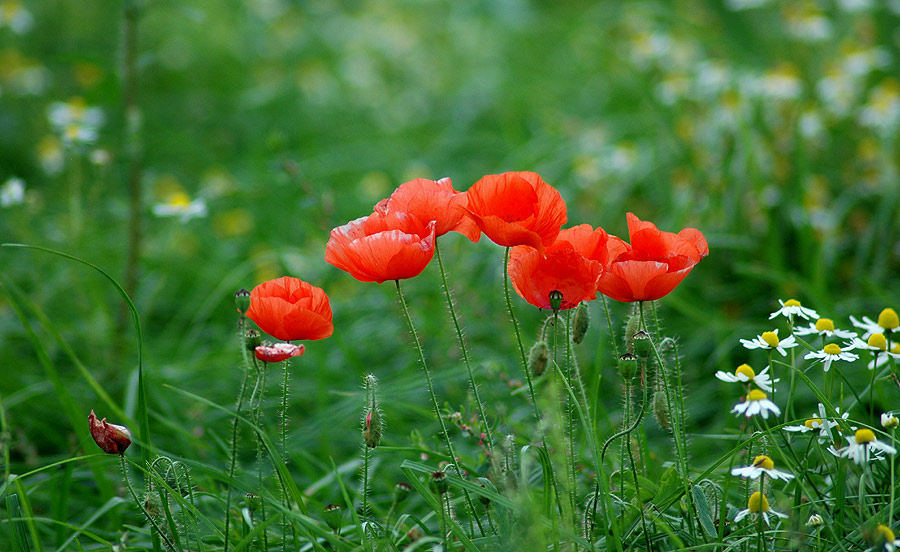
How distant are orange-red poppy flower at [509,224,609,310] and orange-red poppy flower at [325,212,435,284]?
0.42ft

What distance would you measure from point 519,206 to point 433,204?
0.12 meters

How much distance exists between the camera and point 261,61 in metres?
4.80

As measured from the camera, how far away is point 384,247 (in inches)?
38.5

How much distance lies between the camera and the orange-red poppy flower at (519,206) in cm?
101

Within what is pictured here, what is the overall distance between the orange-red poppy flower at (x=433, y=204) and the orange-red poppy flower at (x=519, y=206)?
0.07ft

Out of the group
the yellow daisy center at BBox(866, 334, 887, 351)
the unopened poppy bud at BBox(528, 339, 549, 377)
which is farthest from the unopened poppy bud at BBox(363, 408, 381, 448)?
the yellow daisy center at BBox(866, 334, 887, 351)

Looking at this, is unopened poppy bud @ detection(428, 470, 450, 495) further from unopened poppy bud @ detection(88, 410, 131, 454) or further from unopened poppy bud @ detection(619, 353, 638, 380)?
unopened poppy bud @ detection(88, 410, 131, 454)

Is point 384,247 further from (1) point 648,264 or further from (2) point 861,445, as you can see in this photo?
(2) point 861,445

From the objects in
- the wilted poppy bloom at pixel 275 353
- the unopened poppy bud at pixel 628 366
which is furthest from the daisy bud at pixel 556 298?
the wilted poppy bloom at pixel 275 353

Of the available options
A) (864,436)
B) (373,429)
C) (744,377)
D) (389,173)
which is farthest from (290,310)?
(389,173)

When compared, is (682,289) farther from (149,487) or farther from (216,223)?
(216,223)

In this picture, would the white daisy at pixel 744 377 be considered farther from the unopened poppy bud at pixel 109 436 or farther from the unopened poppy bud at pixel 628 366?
the unopened poppy bud at pixel 109 436

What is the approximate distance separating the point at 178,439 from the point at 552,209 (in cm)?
118

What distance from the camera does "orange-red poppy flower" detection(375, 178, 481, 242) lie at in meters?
1.04
